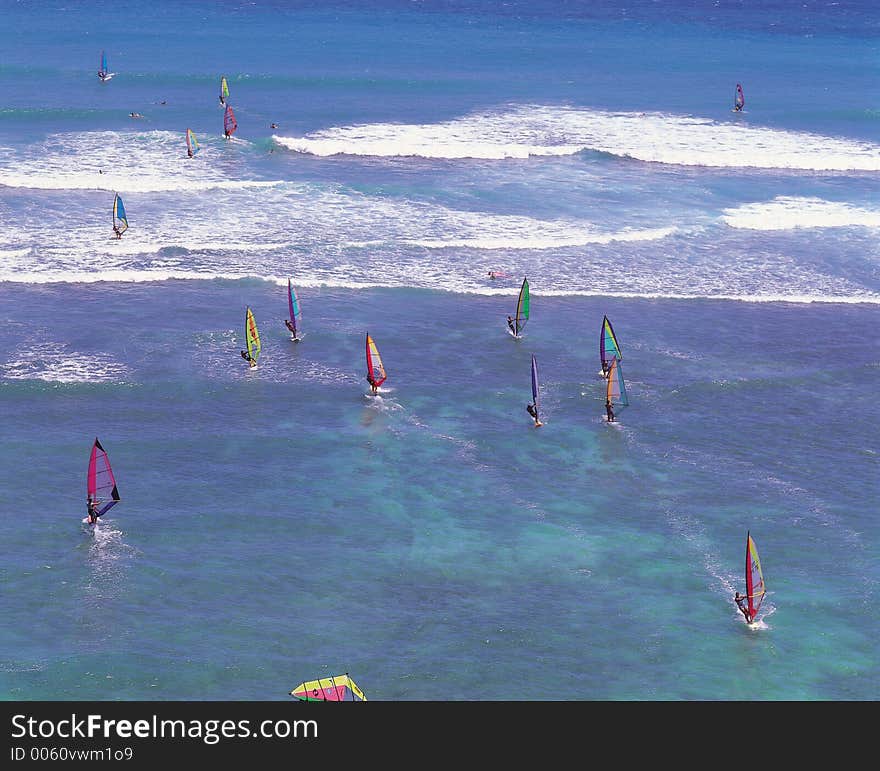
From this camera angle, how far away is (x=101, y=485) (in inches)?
1079

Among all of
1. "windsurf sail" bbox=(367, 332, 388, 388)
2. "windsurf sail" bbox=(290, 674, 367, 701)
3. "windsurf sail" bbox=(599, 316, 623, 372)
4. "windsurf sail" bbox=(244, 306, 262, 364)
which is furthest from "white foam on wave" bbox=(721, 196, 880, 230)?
"windsurf sail" bbox=(290, 674, 367, 701)

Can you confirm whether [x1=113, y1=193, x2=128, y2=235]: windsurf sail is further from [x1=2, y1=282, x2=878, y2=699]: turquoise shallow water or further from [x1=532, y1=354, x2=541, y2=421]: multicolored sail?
[x1=532, y1=354, x2=541, y2=421]: multicolored sail

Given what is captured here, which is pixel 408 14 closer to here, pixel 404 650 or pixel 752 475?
pixel 752 475

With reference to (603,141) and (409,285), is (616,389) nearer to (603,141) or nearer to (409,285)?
(409,285)

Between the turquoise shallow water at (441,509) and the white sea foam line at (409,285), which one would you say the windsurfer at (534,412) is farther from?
the white sea foam line at (409,285)

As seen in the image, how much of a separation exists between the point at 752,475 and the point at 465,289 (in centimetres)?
1438

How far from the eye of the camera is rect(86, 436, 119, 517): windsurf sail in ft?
86.8

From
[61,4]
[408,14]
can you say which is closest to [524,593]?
[408,14]

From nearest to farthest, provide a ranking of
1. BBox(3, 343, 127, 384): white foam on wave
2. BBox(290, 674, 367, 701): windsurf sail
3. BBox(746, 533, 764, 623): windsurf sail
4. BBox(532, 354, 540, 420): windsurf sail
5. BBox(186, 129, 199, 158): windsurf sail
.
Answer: BBox(290, 674, 367, 701): windsurf sail → BBox(746, 533, 764, 623): windsurf sail → BBox(532, 354, 540, 420): windsurf sail → BBox(3, 343, 127, 384): white foam on wave → BBox(186, 129, 199, 158): windsurf sail

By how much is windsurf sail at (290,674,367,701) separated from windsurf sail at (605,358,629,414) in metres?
13.1

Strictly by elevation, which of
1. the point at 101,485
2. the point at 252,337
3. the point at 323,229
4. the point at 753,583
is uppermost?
the point at 323,229

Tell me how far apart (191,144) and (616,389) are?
32.9 meters

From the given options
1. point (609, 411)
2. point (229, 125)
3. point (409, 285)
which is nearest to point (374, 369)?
point (609, 411)

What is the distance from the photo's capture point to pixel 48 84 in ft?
230
